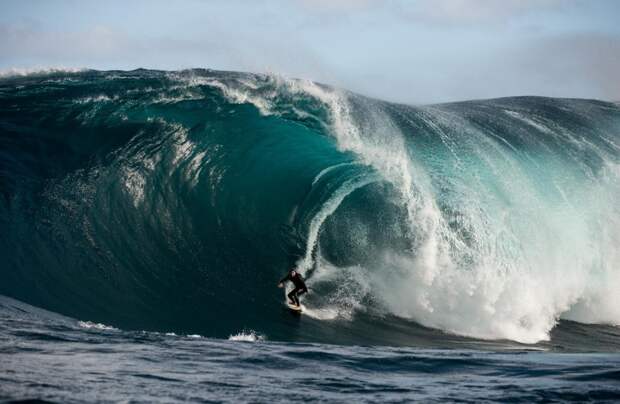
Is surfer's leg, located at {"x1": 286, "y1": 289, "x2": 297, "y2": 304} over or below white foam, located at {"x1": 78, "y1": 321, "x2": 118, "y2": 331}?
over

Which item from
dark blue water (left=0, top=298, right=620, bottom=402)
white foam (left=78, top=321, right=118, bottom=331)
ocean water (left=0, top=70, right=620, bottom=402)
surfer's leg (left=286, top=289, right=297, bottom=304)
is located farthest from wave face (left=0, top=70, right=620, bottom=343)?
dark blue water (left=0, top=298, right=620, bottom=402)

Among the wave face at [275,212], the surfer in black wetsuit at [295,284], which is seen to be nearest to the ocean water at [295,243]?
the wave face at [275,212]

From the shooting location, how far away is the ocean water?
832cm

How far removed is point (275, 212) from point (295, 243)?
103cm

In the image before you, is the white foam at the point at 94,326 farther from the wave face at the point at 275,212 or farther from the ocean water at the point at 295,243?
the wave face at the point at 275,212

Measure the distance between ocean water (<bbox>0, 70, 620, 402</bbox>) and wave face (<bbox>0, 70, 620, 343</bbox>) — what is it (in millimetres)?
40

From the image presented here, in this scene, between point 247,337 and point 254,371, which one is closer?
point 254,371

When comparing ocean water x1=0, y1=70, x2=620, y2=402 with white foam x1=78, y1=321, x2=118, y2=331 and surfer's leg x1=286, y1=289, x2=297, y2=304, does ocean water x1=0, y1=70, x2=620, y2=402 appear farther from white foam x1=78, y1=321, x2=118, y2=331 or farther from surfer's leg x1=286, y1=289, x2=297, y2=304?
surfer's leg x1=286, y1=289, x2=297, y2=304

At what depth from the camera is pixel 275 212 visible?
15.2 metres

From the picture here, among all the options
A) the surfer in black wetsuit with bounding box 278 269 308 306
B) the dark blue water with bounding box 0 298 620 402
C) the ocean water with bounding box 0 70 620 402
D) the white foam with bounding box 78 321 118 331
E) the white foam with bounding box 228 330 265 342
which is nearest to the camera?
the dark blue water with bounding box 0 298 620 402

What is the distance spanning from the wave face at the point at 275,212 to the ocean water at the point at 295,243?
40 mm

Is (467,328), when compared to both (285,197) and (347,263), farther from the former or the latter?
(285,197)

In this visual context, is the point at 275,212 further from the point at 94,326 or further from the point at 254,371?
the point at 254,371

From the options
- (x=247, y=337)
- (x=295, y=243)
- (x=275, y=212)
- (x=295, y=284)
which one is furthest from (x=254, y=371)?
(x=275, y=212)
